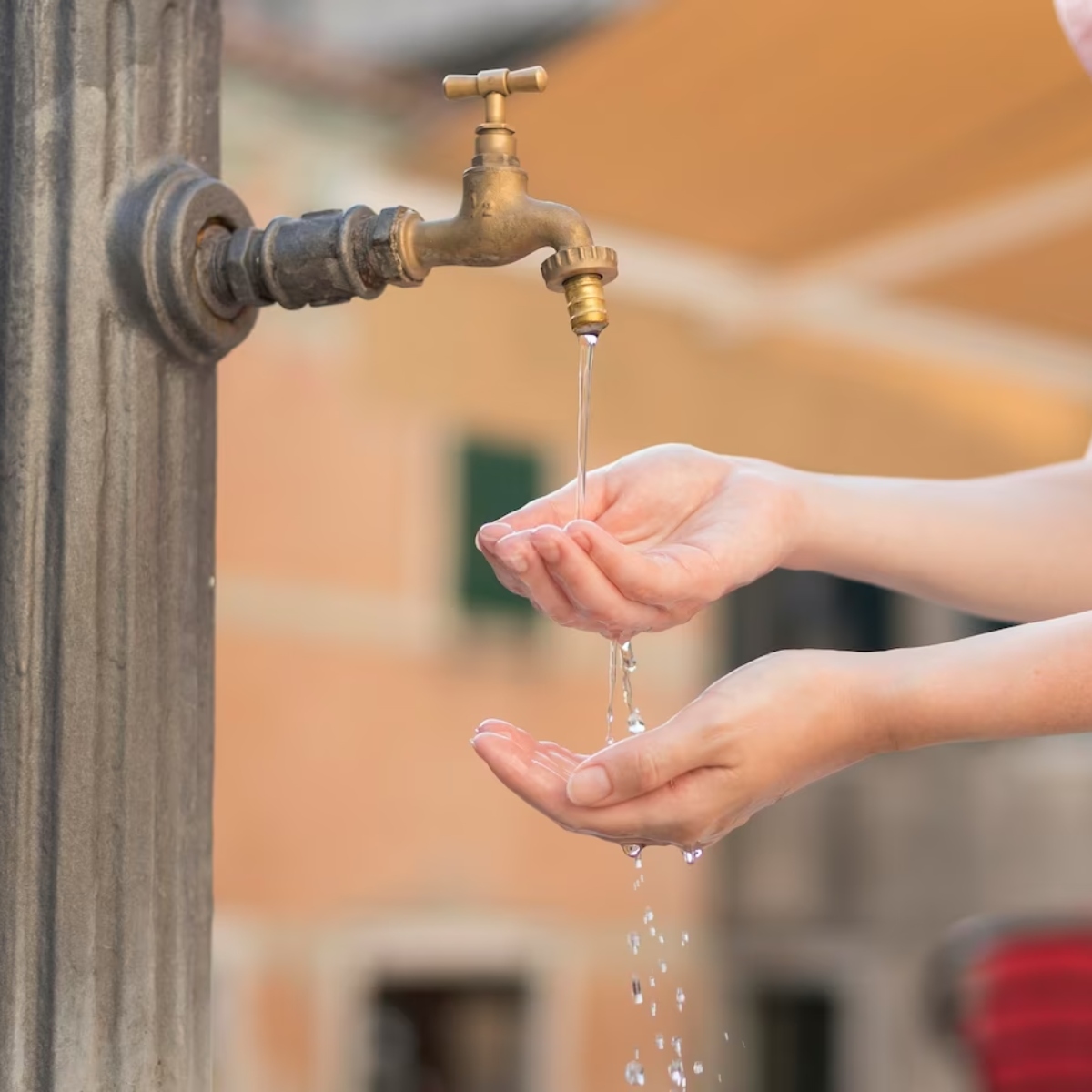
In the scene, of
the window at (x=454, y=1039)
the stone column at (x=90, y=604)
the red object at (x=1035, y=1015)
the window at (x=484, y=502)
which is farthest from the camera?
the window at (x=454, y=1039)

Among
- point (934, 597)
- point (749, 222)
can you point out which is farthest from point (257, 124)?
point (934, 597)

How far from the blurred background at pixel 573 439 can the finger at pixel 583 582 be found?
207 cm

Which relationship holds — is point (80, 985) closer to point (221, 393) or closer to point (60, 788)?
point (60, 788)

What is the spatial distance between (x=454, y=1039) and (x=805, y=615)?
200cm

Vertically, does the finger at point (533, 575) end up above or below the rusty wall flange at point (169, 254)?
below

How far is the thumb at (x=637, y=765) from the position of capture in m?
0.88

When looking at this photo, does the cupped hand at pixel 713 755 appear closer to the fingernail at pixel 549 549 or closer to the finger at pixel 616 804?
the finger at pixel 616 804

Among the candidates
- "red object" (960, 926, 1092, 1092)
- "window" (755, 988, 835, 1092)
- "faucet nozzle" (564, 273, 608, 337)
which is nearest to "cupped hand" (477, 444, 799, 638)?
"faucet nozzle" (564, 273, 608, 337)

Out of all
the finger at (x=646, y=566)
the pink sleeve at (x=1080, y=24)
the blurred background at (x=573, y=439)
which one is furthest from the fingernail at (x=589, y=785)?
the blurred background at (x=573, y=439)

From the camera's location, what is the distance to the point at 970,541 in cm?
117

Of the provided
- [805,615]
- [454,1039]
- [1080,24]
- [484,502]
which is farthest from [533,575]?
[805,615]

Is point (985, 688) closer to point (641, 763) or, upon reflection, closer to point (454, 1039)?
point (641, 763)

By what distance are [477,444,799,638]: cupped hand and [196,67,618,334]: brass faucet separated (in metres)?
0.12

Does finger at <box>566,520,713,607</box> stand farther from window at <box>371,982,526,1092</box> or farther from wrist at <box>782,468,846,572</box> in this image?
window at <box>371,982,526,1092</box>
